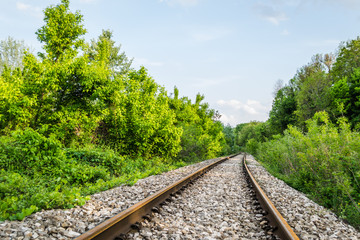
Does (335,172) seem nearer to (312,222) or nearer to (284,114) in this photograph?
(312,222)

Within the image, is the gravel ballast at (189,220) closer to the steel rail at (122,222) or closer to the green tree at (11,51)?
the steel rail at (122,222)

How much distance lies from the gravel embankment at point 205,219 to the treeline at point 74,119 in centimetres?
223

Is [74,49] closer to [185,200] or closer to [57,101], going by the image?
[57,101]

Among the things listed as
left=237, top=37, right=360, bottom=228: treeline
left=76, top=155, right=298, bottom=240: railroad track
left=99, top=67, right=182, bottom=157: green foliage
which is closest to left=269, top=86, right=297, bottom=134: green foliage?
left=237, top=37, right=360, bottom=228: treeline

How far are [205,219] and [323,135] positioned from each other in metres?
5.30

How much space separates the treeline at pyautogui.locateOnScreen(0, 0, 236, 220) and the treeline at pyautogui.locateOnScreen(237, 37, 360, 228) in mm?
5561

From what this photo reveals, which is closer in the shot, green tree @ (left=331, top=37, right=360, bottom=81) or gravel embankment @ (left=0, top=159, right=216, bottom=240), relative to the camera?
gravel embankment @ (left=0, top=159, right=216, bottom=240)

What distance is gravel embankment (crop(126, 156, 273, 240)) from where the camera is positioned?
3.19 meters

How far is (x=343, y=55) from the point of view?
35.7 meters

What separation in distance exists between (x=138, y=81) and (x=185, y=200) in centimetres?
939

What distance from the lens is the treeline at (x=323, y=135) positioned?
5516mm

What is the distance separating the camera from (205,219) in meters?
3.93

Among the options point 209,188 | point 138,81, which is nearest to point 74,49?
point 138,81

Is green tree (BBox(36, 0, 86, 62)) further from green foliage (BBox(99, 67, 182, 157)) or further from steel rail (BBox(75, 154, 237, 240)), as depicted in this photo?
steel rail (BBox(75, 154, 237, 240))
